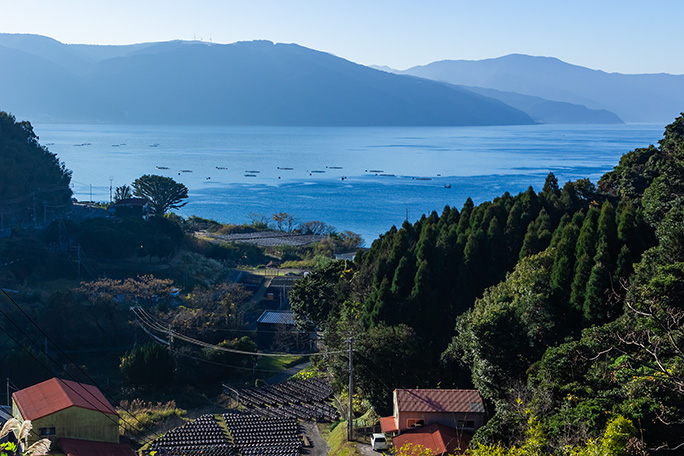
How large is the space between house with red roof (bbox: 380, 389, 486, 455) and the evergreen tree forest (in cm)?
43

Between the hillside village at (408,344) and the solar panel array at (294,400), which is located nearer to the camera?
the hillside village at (408,344)

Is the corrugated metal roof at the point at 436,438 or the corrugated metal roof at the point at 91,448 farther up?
the corrugated metal roof at the point at 436,438

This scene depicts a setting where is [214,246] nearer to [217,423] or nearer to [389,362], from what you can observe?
[217,423]

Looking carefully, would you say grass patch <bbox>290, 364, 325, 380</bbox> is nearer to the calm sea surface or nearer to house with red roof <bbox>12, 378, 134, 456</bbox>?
house with red roof <bbox>12, 378, 134, 456</bbox>

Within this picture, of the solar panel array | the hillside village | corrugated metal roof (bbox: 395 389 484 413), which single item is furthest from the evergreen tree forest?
the solar panel array

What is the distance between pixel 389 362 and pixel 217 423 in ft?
15.3

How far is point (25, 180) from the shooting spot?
3575 cm

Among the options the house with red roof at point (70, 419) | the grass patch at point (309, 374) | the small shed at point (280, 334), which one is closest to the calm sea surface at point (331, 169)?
the small shed at point (280, 334)

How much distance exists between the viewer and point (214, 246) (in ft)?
123

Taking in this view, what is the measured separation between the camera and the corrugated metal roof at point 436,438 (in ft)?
39.5

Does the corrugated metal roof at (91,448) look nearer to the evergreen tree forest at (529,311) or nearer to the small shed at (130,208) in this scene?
the evergreen tree forest at (529,311)

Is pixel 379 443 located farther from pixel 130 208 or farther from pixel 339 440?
pixel 130 208

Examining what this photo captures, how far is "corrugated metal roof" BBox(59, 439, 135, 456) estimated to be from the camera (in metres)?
13.4

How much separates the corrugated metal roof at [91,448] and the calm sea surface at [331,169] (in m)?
38.7
